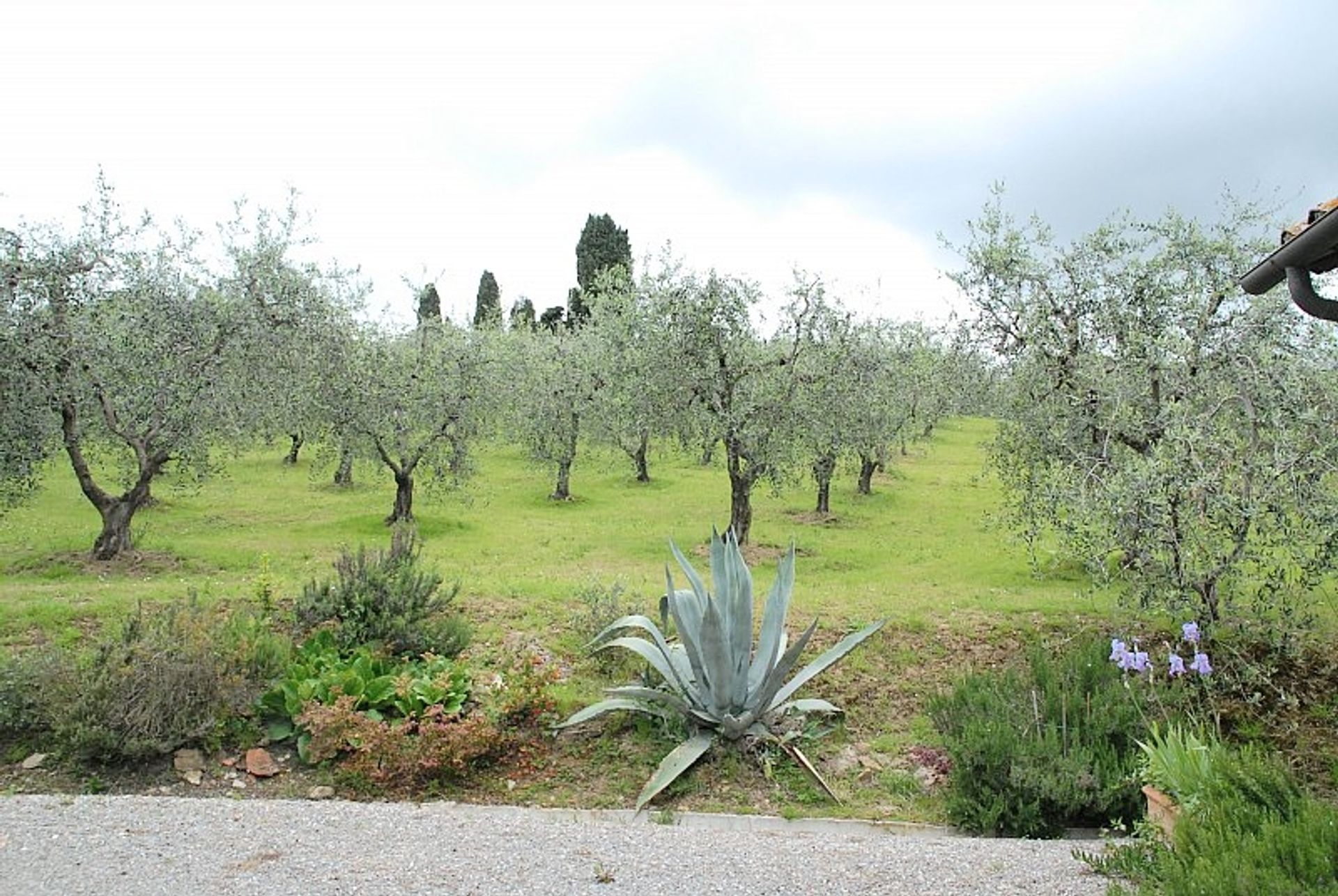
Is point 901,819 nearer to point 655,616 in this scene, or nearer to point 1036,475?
point 655,616

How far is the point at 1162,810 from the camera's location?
14.4ft

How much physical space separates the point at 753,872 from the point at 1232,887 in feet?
6.34

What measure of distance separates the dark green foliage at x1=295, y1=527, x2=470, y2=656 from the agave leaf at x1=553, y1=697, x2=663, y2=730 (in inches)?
60.8

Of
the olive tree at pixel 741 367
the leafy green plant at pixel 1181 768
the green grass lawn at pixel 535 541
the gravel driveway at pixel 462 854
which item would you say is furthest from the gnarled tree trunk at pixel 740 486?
the leafy green plant at pixel 1181 768

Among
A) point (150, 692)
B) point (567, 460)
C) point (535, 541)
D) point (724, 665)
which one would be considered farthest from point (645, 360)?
point (150, 692)

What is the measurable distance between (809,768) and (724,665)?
0.80 metres

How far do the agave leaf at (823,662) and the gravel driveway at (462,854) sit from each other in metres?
1.21

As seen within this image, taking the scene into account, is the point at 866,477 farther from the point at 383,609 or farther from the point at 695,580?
the point at 695,580

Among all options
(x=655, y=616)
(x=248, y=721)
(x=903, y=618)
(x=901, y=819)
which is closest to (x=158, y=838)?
(x=248, y=721)

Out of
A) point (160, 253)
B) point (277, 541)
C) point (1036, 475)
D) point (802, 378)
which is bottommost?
point (277, 541)

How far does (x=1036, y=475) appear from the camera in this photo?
1066 cm

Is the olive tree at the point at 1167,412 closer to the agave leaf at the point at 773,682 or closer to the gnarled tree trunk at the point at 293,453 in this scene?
the agave leaf at the point at 773,682

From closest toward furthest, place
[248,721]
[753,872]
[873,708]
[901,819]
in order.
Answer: [753,872] < [901,819] < [248,721] < [873,708]

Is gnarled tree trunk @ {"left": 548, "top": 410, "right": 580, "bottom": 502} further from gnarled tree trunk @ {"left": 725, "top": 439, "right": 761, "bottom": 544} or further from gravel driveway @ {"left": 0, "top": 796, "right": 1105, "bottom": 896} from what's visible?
gravel driveway @ {"left": 0, "top": 796, "right": 1105, "bottom": 896}
